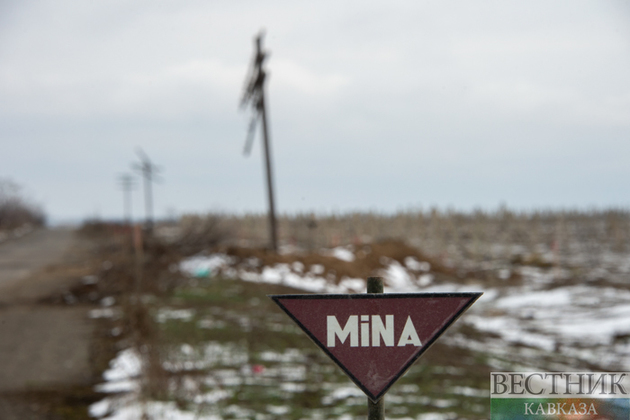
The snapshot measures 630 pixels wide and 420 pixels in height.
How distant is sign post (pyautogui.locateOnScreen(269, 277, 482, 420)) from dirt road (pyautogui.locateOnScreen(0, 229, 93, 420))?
18.7ft

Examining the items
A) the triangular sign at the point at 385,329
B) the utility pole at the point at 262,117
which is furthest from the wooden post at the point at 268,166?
the triangular sign at the point at 385,329

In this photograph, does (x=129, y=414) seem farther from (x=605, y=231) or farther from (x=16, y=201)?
(x=16, y=201)

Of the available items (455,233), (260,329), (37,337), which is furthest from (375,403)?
(455,233)

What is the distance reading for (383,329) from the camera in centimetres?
220

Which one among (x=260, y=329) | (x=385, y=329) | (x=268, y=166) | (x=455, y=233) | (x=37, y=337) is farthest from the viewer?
(x=455, y=233)

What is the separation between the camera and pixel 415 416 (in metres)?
6.27

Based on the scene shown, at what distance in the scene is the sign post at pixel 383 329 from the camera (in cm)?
219

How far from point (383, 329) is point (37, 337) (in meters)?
10.3

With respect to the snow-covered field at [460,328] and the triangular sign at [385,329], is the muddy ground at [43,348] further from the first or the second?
the triangular sign at [385,329]

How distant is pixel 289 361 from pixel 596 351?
515cm

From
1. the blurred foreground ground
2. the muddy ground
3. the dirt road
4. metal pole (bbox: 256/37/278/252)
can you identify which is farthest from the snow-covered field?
metal pole (bbox: 256/37/278/252)

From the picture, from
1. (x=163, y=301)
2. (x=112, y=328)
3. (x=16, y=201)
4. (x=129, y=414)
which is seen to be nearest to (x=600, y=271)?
(x=163, y=301)

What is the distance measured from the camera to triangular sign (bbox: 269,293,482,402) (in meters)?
2.19

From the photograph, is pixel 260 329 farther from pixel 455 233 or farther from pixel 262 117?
pixel 455 233
